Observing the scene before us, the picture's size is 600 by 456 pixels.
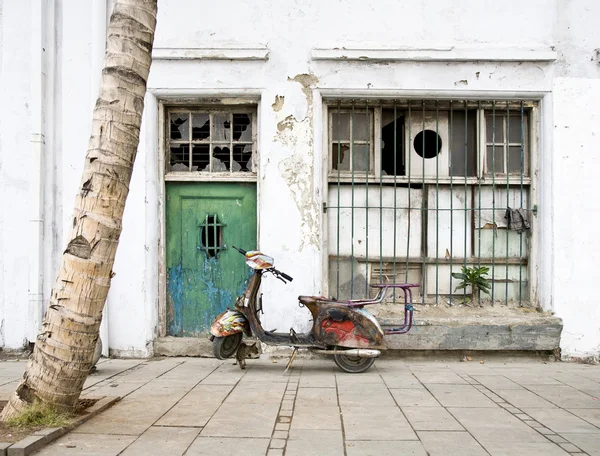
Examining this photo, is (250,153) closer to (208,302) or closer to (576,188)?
(208,302)

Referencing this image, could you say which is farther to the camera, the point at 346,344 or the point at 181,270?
the point at 181,270

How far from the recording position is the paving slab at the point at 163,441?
427 centimetres

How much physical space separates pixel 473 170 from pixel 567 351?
2.59 m

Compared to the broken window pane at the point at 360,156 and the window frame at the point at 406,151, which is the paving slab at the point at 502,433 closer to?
the window frame at the point at 406,151

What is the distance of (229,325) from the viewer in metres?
7.11

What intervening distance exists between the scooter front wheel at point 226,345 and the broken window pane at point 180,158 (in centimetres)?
254

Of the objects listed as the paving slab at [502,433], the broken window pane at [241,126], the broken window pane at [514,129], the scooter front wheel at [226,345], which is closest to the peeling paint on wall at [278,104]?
the broken window pane at [241,126]

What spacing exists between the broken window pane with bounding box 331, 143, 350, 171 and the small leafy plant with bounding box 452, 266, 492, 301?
2.02 m

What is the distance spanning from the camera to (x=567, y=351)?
8070 mm

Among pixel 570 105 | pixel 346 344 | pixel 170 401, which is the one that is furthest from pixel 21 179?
pixel 570 105

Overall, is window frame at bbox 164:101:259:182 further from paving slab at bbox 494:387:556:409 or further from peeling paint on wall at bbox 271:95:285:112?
paving slab at bbox 494:387:556:409

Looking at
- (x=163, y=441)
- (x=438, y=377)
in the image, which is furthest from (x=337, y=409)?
(x=438, y=377)

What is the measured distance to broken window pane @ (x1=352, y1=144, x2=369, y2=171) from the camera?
858 centimetres

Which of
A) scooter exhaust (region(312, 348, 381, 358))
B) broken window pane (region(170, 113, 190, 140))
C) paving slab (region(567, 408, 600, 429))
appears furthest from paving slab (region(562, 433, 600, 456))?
broken window pane (region(170, 113, 190, 140))
